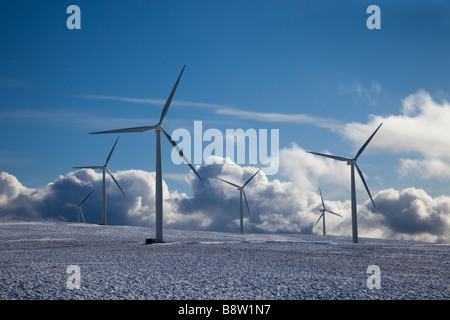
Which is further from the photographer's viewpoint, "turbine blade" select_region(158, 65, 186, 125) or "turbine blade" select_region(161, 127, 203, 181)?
"turbine blade" select_region(158, 65, 186, 125)

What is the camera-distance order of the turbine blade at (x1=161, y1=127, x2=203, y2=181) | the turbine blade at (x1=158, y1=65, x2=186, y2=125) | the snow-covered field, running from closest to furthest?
the snow-covered field → the turbine blade at (x1=161, y1=127, x2=203, y2=181) → the turbine blade at (x1=158, y1=65, x2=186, y2=125)

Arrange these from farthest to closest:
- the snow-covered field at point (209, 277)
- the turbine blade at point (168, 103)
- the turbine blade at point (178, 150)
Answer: the turbine blade at point (168, 103), the turbine blade at point (178, 150), the snow-covered field at point (209, 277)

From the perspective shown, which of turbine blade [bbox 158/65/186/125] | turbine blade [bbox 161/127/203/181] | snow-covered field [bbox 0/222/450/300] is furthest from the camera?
turbine blade [bbox 158/65/186/125]

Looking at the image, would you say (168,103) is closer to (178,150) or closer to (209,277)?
(178,150)

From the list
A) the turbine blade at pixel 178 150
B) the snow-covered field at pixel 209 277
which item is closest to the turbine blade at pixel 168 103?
the turbine blade at pixel 178 150

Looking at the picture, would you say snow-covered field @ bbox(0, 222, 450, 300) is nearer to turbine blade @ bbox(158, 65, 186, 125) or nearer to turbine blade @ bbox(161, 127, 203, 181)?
turbine blade @ bbox(161, 127, 203, 181)

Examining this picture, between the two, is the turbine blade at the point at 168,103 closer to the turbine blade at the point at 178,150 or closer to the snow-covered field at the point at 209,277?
the turbine blade at the point at 178,150

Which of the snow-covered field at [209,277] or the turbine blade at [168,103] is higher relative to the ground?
the turbine blade at [168,103]

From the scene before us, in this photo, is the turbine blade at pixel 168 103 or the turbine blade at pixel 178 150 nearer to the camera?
the turbine blade at pixel 178 150

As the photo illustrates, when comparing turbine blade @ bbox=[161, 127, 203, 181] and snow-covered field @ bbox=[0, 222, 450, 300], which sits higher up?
turbine blade @ bbox=[161, 127, 203, 181]

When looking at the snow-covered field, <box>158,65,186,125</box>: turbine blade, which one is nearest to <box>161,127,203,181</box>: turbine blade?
<box>158,65,186,125</box>: turbine blade

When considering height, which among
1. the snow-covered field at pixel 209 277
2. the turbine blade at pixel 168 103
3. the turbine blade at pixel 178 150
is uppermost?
the turbine blade at pixel 168 103
